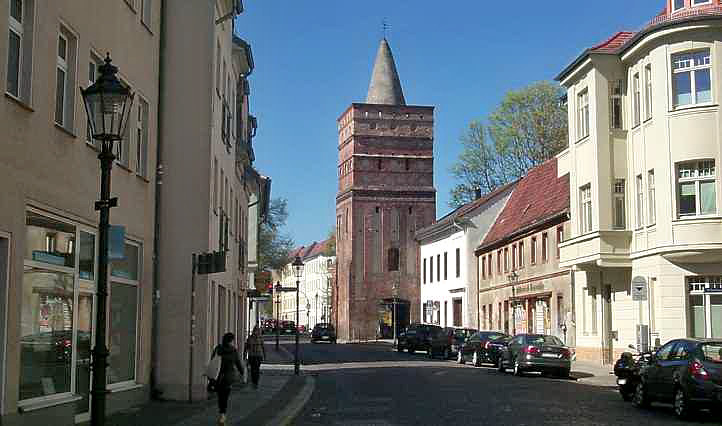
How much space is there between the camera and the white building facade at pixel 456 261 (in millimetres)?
65244

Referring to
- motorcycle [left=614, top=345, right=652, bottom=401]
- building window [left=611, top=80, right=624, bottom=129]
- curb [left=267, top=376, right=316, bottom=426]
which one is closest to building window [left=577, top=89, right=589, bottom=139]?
building window [left=611, top=80, right=624, bottom=129]

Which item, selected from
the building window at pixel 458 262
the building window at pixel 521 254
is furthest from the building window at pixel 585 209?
the building window at pixel 458 262

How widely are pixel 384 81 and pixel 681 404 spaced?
78.1 m

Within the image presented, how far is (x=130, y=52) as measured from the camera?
18.7 metres

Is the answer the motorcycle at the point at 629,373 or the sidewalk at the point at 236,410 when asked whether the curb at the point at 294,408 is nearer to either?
the sidewalk at the point at 236,410

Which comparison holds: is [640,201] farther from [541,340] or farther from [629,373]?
[629,373]

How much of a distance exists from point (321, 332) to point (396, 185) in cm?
1659

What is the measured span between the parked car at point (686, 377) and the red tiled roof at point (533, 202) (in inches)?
961

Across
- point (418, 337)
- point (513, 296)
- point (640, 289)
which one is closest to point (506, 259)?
point (513, 296)

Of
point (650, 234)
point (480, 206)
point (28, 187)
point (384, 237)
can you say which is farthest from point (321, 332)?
point (28, 187)

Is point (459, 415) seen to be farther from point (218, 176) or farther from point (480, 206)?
point (480, 206)

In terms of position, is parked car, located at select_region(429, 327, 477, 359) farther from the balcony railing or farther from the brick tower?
the brick tower

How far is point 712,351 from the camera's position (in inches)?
731

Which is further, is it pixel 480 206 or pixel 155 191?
pixel 480 206
